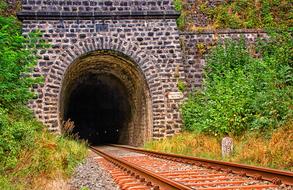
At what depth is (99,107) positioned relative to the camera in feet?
91.8

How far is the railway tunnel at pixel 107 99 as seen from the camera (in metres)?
18.4

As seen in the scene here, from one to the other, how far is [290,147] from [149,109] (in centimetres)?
894

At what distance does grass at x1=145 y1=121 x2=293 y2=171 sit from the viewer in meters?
9.23

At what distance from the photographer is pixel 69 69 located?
17.5 metres

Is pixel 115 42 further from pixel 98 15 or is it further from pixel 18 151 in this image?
pixel 18 151

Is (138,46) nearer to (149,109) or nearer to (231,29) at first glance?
(149,109)

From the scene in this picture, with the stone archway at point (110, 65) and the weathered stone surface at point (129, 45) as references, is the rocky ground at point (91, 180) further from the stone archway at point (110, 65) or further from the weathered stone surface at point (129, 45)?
the weathered stone surface at point (129, 45)

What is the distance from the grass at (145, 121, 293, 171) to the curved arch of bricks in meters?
3.06

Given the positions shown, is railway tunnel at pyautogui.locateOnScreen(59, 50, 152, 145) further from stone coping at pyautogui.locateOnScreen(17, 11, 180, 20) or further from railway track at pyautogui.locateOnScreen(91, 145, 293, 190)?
railway track at pyautogui.locateOnScreen(91, 145, 293, 190)

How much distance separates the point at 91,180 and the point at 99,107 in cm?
1986

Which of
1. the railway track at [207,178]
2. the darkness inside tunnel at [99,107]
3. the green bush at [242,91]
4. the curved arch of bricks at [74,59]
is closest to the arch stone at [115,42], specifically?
the curved arch of bricks at [74,59]

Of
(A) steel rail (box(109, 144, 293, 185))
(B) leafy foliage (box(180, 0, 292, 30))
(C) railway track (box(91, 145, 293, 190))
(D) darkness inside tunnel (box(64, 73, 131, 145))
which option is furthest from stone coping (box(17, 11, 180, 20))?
(C) railway track (box(91, 145, 293, 190))

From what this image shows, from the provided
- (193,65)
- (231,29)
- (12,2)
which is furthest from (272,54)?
(12,2)

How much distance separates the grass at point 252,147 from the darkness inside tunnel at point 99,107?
27.2ft
